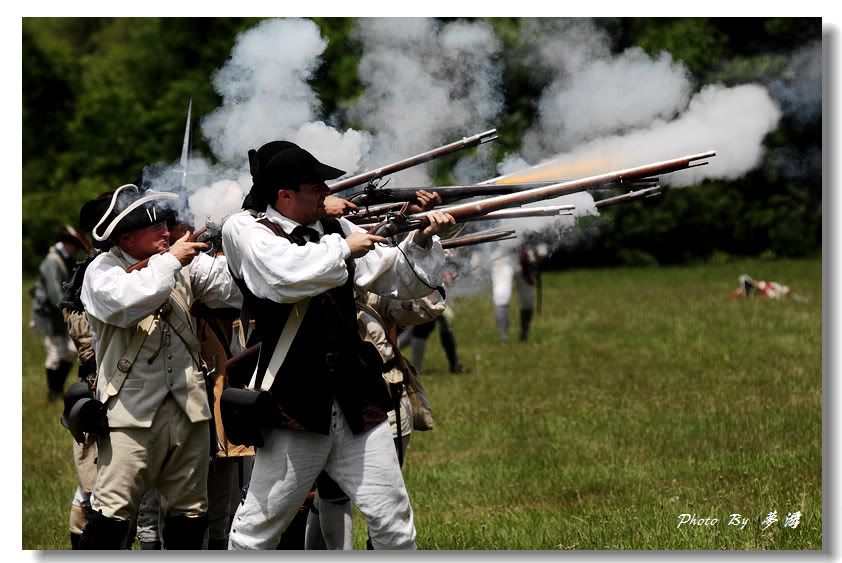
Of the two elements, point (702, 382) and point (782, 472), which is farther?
point (702, 382)

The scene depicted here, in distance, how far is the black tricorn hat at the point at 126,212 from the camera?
214 inches

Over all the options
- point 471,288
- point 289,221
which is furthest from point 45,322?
point 289,221

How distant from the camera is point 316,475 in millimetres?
5004

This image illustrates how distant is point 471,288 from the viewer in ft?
26.9

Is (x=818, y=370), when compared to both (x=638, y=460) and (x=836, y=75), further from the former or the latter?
(x=836, y=75)

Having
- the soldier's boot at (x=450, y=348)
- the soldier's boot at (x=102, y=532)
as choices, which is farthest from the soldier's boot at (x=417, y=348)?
the soldier's boot at (x=102, y=532)

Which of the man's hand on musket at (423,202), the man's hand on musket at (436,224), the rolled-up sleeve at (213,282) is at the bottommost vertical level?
the rolled-up sleeve at (213,282)

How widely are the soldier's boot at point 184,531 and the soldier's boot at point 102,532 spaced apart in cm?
26

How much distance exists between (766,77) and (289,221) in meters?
5.03

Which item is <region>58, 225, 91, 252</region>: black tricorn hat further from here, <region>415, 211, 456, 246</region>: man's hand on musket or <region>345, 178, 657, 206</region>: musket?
<region>415, 211, 456, 246</region>: man's hand on musket

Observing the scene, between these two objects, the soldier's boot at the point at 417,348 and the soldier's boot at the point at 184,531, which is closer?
the soldier's boot at the point at 184,531

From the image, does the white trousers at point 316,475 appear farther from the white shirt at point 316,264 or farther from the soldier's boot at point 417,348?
the soldier's boot at point 417,348

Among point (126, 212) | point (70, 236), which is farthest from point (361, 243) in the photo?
point (70, 236)

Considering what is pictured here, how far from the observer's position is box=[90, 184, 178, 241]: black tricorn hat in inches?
214
